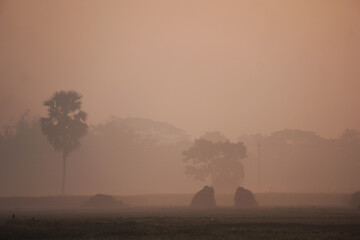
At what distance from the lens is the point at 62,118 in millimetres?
99188

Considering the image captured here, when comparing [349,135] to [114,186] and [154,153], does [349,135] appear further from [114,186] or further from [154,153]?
[114,186]

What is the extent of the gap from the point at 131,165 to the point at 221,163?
74271 millimetres

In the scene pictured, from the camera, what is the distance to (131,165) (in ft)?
582

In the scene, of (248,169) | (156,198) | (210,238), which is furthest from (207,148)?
(210,238)

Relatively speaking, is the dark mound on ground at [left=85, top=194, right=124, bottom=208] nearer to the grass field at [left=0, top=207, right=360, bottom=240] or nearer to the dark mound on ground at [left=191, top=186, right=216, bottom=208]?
the dark mound on ground at [left=191, top=186, right=216, bottom=208]

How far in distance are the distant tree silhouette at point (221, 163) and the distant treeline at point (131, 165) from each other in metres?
36.7

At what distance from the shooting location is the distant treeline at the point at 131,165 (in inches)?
5571

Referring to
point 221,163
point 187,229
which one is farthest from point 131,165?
point 187,229

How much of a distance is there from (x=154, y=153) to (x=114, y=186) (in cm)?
3141

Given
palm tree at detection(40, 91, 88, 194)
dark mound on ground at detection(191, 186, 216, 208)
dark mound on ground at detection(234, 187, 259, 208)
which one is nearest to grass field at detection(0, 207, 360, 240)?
dark mound on ground at detection(234, 187, 259, 208)

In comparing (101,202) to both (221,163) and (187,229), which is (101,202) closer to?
(187,229)

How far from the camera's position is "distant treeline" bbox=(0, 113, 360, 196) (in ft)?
464

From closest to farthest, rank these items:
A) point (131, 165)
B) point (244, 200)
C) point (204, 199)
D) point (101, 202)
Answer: point (244, 200) → point (204, 199) → point (101, 202) → point (131, 165)

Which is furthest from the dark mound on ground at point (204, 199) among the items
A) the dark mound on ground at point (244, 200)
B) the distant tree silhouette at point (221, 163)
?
the distant tree silhouette at point (221, 163)
